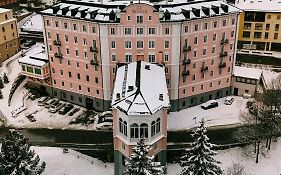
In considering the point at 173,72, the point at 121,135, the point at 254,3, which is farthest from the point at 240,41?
the point at 121,135

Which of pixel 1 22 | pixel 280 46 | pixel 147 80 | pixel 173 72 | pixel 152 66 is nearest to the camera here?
pixel 147 80

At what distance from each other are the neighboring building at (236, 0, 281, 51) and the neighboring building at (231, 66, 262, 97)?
2136 centimetres

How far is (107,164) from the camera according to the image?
222 ft

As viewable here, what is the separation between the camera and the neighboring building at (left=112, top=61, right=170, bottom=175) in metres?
58.3

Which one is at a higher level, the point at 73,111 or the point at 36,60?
the point at 36,60

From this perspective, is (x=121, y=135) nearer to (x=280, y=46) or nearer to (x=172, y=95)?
(x=172, y=95)

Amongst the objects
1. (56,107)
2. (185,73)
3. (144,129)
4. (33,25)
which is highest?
(33,25)

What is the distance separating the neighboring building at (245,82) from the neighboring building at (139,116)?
2416 cm

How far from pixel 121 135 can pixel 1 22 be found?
52.3 meters

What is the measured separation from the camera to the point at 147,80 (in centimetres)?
6625

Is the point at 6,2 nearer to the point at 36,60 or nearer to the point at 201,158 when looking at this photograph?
the point at 36,60

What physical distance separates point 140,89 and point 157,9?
19192 mm

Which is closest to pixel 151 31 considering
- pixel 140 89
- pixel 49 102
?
pixel 140 89

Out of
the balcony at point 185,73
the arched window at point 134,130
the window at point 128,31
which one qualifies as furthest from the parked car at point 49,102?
the arched window at point 134,130
